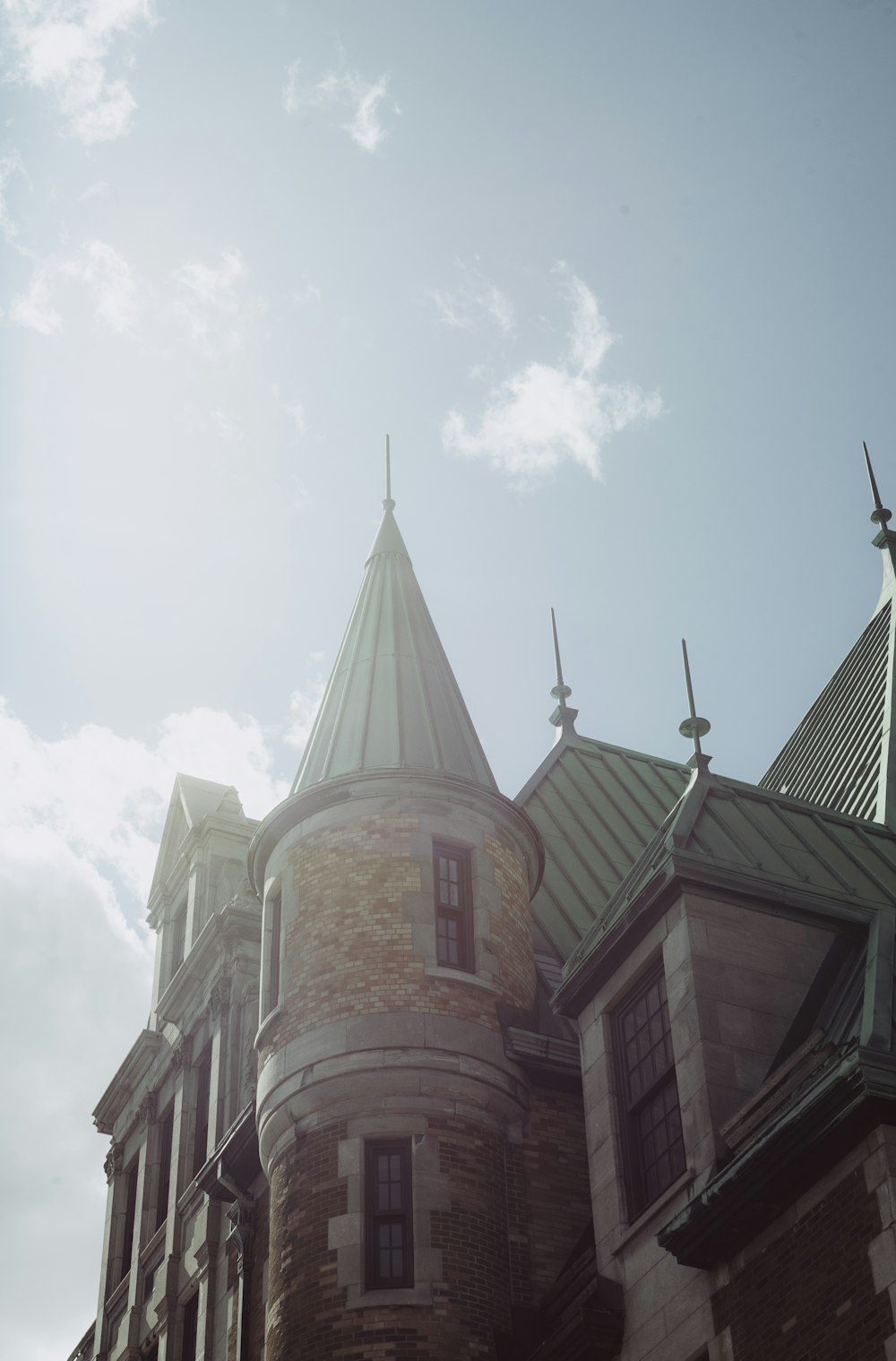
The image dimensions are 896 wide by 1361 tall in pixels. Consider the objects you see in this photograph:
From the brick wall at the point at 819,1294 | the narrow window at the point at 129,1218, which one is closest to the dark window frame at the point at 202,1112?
the narrow window at the point at 129,1218

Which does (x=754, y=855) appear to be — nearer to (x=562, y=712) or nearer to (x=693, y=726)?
(x=693, y=726)

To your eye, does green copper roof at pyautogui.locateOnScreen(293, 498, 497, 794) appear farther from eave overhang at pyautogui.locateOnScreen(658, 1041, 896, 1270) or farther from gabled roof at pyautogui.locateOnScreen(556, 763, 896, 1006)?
eave overhang at pyautogui.locateOnScreen(658, 1041, 896, 1270)

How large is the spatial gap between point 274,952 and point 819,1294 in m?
11.5

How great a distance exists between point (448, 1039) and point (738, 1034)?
17.8 feet

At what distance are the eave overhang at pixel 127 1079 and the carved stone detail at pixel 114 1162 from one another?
65 cm

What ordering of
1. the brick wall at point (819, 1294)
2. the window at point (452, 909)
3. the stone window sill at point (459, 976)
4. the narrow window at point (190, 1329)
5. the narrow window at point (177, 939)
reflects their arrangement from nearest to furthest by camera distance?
the brick wall at point (819, 1294) → the stone window sill at point (459, 976) → the window at point (452, 909) → the narrow window at point (190, 1329) → the narrow window at point (177, 939)

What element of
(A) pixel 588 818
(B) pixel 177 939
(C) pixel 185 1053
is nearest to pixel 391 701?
(A) pixel 588 818

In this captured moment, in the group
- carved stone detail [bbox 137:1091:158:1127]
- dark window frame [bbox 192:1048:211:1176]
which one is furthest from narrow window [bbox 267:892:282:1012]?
carved stone detail [bbox 137:1091:158:1127]

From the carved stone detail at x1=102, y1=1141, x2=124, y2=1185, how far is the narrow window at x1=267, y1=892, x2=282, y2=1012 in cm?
1145

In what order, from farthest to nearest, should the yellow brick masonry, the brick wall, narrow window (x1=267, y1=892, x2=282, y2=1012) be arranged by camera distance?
narrow window (x1=267, y1=892, x2=282, y2=1012) → the yellow brick masonry → the brick wall

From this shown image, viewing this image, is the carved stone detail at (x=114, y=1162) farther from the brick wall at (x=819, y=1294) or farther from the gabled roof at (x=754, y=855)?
the brick wall at (x=819, y=1294)

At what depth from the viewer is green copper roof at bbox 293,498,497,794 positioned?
85.0 feet

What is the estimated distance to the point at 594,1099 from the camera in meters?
20.1

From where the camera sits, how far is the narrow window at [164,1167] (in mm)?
31578
